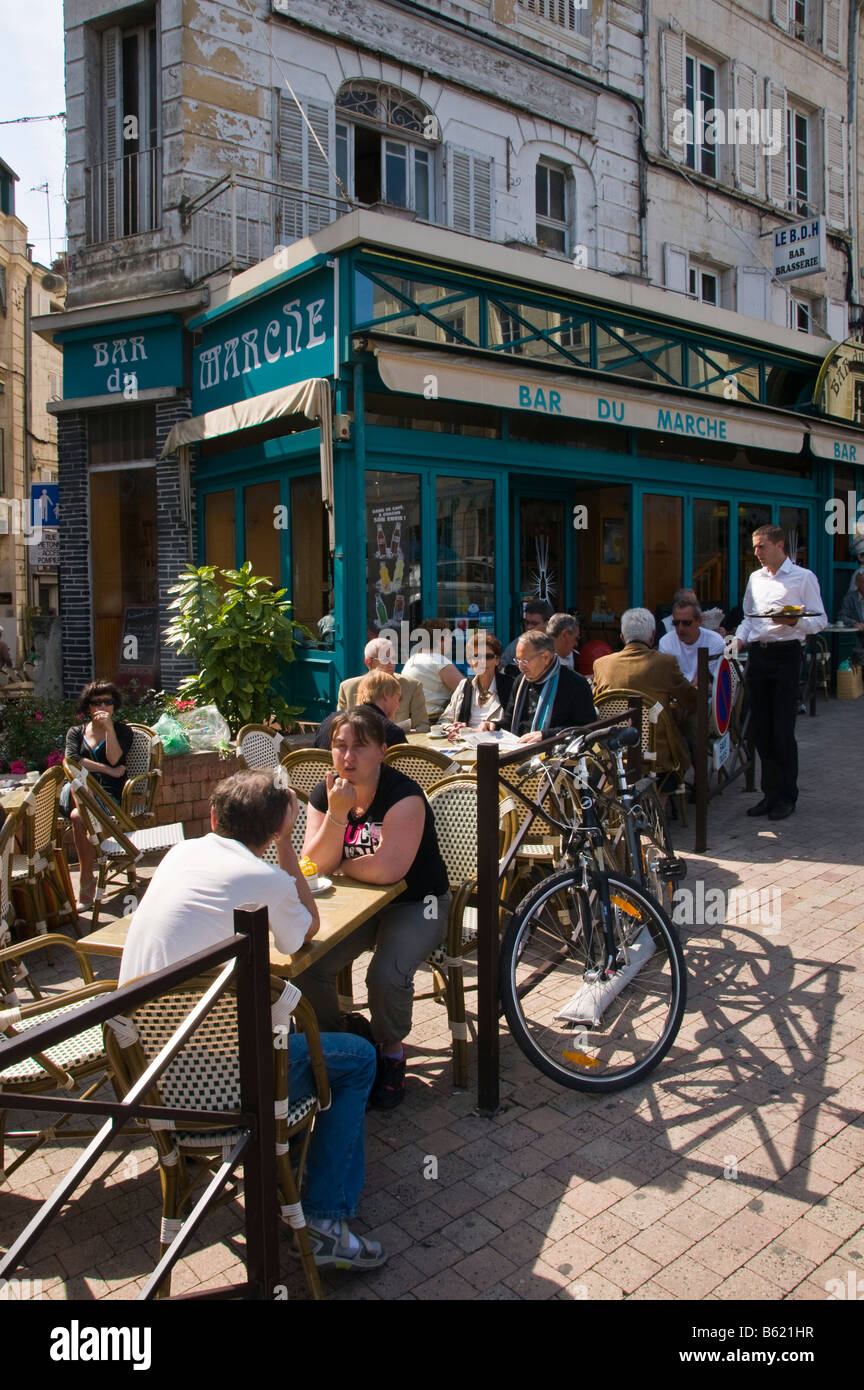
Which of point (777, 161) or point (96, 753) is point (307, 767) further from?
point (777, 161)

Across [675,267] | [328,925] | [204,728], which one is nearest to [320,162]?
[675,267]

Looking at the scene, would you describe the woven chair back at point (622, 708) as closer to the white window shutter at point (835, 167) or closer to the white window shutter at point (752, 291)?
the white window shutter at point (752, 291)

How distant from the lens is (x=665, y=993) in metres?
4.04

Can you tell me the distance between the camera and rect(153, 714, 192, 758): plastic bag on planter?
7.02 m

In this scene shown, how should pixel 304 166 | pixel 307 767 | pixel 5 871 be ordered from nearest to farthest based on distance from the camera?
pixel 5 871
pixel 307 767
pixel 304 166

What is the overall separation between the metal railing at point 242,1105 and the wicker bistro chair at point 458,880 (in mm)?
1473

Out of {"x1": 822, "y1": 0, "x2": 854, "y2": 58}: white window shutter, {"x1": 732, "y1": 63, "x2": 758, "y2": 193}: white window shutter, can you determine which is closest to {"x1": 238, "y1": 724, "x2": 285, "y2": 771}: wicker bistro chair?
{"x1": 732, "y1": 63, "x2": 758, "y2": 193}: white window shutter

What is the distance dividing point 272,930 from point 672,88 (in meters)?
16.1

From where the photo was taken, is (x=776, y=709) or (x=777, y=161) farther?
(x=777, y=161)

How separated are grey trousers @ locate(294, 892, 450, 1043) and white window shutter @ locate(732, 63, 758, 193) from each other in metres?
16.0

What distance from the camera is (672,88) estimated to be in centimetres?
1496

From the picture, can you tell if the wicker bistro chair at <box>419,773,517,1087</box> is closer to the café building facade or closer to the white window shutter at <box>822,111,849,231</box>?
the café building facade

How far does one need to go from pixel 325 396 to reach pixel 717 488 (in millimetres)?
6436

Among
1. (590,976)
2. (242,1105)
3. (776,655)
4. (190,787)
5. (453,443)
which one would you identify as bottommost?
(590,976)
